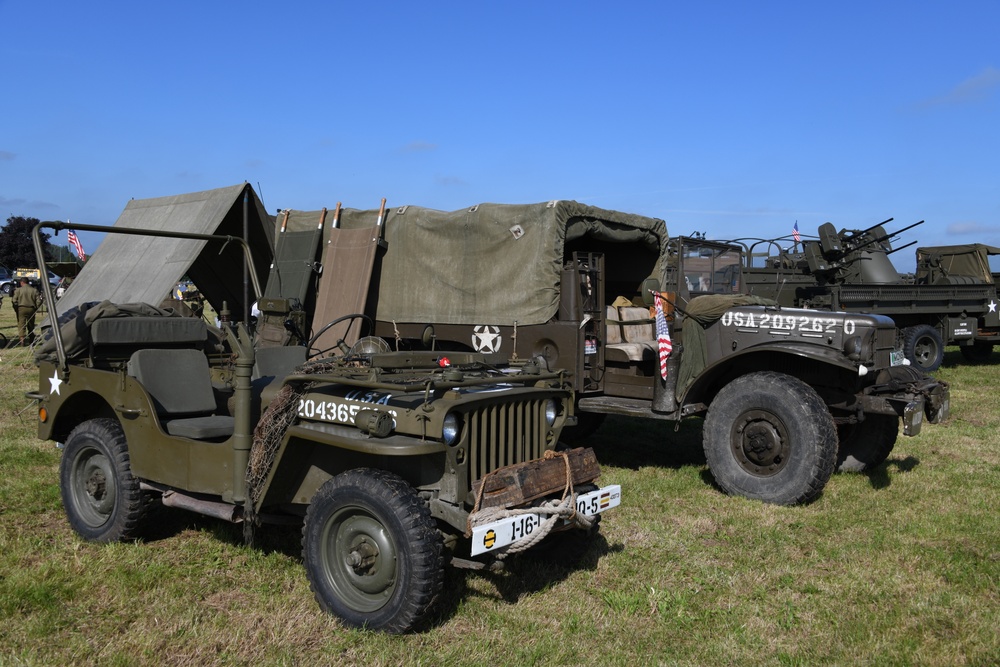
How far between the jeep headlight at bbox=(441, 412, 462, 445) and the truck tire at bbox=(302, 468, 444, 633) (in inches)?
11.4

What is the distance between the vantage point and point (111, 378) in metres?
4.85

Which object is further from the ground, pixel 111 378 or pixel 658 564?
pixel 111 378

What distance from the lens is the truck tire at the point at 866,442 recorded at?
22.8ft

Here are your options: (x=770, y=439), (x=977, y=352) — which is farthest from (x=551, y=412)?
(x=977, y=352)

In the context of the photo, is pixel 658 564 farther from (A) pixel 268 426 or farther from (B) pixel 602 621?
(A) pixel 268 426

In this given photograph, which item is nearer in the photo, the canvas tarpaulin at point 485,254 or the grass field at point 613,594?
the grass field at point 613,594

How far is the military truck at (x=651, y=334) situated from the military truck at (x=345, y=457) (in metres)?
1.17

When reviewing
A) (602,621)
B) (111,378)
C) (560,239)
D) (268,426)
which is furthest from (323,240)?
(602,621)

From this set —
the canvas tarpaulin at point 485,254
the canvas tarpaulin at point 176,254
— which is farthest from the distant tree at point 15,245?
the canvas tarpaulin at point 485,254

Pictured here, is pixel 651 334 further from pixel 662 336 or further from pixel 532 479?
pixel 532 479

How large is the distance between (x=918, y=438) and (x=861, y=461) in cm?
200

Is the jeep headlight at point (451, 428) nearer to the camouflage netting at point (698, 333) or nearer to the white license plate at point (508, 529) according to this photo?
the white license plate at point (508, 529)

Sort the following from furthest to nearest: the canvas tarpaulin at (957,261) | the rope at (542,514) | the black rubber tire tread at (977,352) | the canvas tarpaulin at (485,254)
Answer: the canvas tarpaulin at (957,261)
the black rubber tire tread at (977,352)
the canvas tarpaulin at (485,254)
the rope at (542,514)

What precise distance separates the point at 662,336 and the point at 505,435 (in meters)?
3.01
